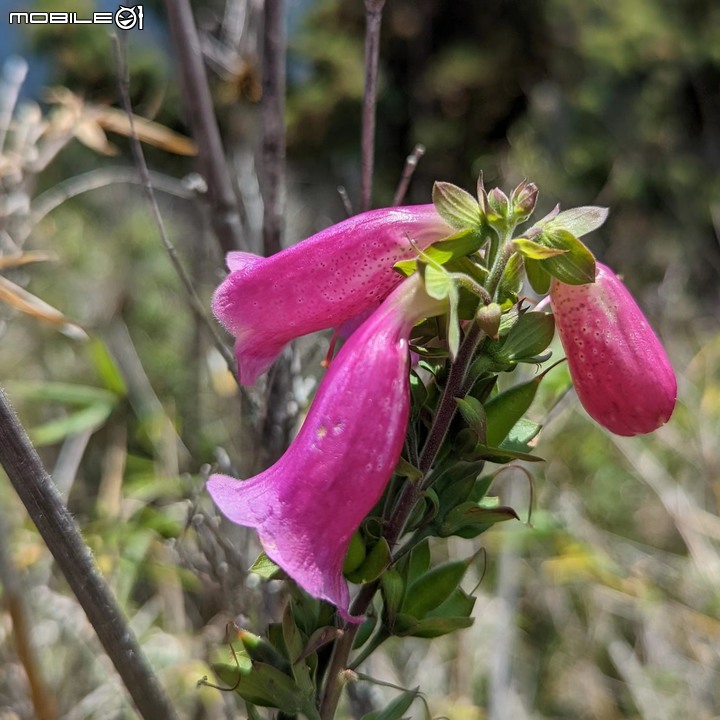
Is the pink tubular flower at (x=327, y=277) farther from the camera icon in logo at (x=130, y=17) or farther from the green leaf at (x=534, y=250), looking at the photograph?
the camera icon in logo at (x=130, y=17)

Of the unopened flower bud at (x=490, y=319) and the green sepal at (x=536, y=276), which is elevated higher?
the unopened flower bud at (x=490, y=319)

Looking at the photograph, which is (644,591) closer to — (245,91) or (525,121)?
(245,91)

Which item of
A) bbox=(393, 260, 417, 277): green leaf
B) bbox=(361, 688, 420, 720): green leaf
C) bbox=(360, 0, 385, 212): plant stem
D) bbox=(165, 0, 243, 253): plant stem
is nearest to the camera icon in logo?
bbox=(165, 0, 243, 253): plant stem

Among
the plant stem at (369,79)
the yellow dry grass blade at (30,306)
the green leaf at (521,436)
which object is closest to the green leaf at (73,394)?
the yellow dry grass blade at (30,306)

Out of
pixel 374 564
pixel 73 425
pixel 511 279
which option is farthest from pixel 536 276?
pixel 73 425

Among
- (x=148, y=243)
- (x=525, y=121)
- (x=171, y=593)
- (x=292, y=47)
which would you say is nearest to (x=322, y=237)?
(x=171, y=593)

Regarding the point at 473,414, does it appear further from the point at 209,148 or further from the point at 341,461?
the point at 209,148
